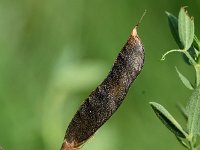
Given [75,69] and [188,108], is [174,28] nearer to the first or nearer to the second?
[188,108]

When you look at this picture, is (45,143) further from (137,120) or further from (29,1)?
(29,1)

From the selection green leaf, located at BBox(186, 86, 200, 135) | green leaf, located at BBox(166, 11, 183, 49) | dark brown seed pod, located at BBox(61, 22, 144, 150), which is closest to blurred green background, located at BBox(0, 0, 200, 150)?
green leaf, located at BBox(166, 11, 183, 49)

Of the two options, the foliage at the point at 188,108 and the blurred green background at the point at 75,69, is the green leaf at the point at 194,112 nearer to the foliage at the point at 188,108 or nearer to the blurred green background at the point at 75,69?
the foliage at the point at 188,108

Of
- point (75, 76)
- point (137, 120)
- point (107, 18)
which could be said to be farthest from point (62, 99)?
Result: point (107, 18)

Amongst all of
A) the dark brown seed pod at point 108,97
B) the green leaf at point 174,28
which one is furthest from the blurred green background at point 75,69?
the dark brown seed pod at point 108,97

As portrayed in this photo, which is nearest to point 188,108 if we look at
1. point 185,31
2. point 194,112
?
point 194,112

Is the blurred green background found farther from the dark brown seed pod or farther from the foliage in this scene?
the dark brown seed pod
